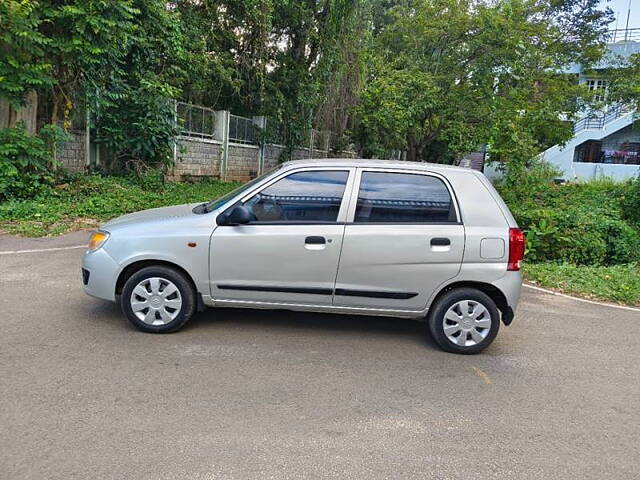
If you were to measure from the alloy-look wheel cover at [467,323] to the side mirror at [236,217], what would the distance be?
2.03m

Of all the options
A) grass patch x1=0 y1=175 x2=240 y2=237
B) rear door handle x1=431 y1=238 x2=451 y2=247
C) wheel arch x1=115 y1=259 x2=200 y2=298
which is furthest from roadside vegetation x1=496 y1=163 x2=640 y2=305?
grass patch x1=0 y1=175 x2=240 y2=237

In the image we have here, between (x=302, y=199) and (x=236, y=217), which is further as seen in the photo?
(x=302, y=199)

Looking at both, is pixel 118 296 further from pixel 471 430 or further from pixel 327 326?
pixel 471 430

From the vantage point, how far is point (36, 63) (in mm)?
9656

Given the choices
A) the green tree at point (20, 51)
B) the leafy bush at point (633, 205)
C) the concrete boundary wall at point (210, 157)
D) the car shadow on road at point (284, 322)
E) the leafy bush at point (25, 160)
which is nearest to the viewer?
the car shadow on road at point (284, 322)

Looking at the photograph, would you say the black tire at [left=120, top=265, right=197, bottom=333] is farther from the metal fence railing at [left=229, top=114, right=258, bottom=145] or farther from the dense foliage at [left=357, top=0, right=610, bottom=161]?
the dense foliage at [left=357, top=0, right=610, bottom=161]

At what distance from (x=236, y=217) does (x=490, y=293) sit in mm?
2463

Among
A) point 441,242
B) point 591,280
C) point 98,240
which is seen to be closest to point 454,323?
point 441,242

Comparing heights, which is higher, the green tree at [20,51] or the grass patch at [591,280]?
the green tree at [20,51]

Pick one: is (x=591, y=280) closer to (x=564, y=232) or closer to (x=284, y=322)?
(x=564, y=232)

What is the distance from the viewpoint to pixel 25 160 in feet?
32.6

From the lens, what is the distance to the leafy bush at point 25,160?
971cm

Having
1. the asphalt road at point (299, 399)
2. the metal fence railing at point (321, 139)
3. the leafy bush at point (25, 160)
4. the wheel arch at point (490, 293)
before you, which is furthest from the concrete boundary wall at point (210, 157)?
the wheel arch at point (490, 293)

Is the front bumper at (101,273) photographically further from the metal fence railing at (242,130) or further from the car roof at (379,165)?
the metal fence railing at (242,130)
